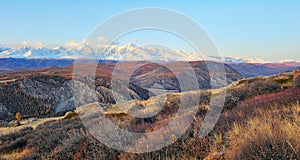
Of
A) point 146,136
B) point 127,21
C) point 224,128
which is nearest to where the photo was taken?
point 224,128

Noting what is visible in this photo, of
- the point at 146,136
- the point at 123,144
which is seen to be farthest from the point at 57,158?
the point at 146,136

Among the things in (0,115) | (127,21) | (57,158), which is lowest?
(0,115)

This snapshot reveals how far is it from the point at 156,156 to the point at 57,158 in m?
3.28

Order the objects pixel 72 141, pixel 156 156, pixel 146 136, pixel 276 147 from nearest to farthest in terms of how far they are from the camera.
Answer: pixel 276 147
pixel 156 156
pixel 146 136
pixel 72 141

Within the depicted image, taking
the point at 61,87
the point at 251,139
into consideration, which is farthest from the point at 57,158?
the point at 61,87

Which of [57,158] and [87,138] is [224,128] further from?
[57,158]

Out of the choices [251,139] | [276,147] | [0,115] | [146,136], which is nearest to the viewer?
[276,147]

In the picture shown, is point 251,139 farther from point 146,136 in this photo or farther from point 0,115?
point 0,115

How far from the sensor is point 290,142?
4539mm

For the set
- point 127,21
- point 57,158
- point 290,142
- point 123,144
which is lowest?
point 57,158

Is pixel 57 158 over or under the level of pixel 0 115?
over

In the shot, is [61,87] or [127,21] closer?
[127,21]

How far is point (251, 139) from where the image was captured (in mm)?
4898

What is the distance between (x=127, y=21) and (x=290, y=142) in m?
10.5
